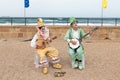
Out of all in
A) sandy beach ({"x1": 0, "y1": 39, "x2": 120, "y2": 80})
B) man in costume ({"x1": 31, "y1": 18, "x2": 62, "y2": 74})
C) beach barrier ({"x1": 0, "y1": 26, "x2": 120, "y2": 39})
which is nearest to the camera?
sandy beach ({"x1": 0, "y1": 39, "x2": 120, "y2": 80})

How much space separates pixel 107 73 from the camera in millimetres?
9000

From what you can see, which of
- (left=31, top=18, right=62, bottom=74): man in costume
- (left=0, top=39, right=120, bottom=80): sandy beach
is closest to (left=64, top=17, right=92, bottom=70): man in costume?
(left=0, top=39, right=120, bottom=80): sandy beach

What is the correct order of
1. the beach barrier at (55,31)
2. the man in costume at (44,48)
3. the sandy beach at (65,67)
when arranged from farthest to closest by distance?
the beach barrier at (55,31)
the man in costume at (44,48)
the sandy beach at (65,67)

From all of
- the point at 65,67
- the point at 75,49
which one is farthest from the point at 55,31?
the point at 75,49

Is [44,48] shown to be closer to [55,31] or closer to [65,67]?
[65,67]

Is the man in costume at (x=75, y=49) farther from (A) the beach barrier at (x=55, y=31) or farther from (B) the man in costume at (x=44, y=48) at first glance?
(A) the beach barrier at (x=55, y=31)

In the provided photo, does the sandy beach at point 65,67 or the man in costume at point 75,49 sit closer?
the sandy beach at point 65,67

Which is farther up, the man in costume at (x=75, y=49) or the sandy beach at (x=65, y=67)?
the man in costume at (x=75, y=49)

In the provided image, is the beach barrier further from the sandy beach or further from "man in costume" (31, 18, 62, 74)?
"man in costume" (31, 18, 62, 74)

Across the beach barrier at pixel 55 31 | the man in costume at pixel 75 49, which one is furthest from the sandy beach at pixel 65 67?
the beach barrier at pixel 55 31

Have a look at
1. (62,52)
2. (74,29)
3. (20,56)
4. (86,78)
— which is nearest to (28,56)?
(20,56)

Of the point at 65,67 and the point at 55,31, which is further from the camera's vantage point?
the point at 55,31

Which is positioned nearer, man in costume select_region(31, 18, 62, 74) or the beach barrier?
man in costume select_region(31, 18, 62, 74)

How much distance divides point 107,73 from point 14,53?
12.1ft
